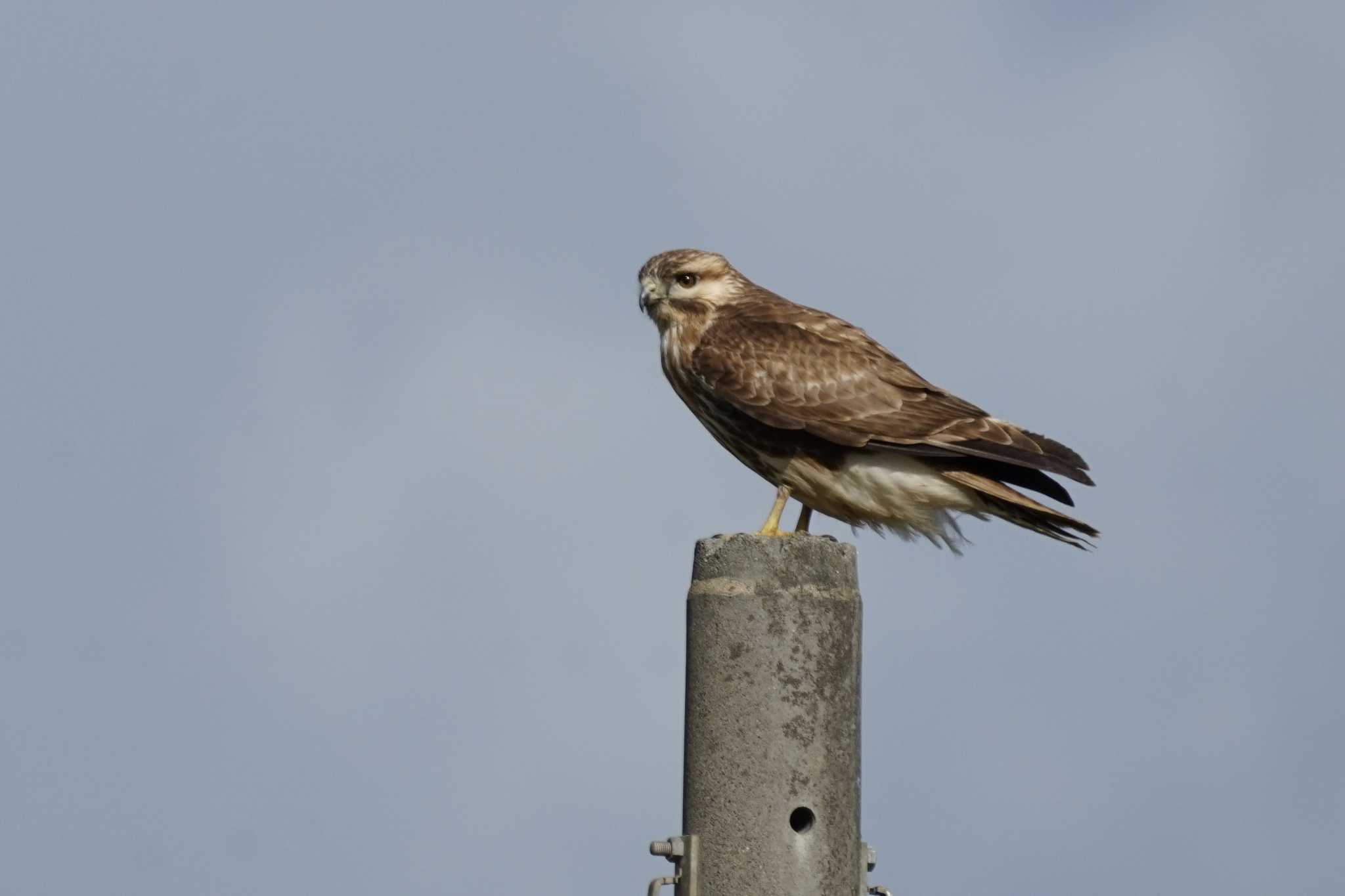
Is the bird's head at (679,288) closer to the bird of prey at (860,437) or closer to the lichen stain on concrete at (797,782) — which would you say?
the bird of prey at (860,437)

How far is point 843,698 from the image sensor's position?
317 inches

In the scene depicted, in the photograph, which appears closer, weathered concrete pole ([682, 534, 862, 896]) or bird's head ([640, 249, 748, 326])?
weathered concrete pole ([682, 534, 862, 896])

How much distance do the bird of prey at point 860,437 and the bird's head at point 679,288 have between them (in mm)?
245

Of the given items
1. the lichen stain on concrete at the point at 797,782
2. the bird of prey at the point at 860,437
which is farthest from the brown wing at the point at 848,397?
the lichen stain on concrete at the point at 797,782

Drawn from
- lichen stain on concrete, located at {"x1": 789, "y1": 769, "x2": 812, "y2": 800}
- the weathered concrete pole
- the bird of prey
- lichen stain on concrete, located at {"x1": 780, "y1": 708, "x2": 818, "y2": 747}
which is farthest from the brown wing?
lichen stain on concrete, located at {"x1": 789, "y1": 769, "x2": 812, "y2": 800}

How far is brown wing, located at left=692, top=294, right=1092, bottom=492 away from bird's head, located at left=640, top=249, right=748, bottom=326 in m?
0.23

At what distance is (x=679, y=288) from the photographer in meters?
10.9

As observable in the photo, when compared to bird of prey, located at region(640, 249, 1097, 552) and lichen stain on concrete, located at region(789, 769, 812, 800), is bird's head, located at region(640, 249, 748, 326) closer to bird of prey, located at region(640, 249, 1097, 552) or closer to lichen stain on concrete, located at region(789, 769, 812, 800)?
bird of prey, located at region(640, 249, 1097, 552)

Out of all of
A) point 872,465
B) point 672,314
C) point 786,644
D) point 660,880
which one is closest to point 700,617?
point 786,644

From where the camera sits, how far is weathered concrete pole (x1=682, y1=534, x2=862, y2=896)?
25.7 feet

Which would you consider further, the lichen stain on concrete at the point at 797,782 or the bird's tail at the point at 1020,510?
the bird's tail at the point at 1020,510

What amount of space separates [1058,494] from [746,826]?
294 centimetres

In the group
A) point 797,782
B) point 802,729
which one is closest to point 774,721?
point 802,729

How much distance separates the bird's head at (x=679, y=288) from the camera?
10.8 metres
